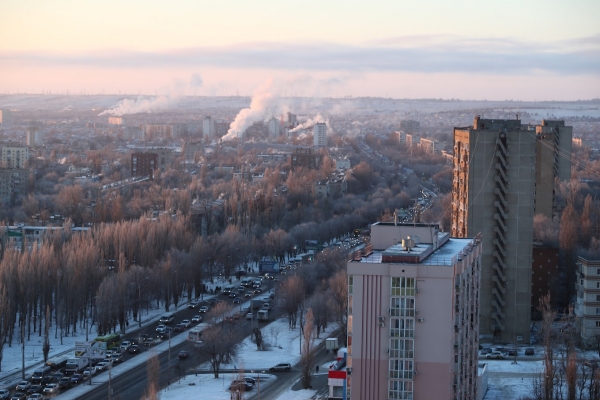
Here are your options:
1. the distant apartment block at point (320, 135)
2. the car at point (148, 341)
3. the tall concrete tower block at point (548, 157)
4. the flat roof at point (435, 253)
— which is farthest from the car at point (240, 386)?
the distant apartment block at point (320, 135)

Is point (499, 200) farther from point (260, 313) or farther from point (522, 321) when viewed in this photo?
point (260, 313)

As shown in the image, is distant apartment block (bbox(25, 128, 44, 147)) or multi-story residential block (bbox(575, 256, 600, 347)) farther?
distant apartment block (bbox(25, 128, 44, 147))

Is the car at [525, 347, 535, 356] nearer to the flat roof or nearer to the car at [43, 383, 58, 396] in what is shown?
the flat roof

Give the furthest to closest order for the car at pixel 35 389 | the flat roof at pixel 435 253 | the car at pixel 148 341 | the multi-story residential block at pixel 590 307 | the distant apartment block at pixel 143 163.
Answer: the distant apartment block at pixel 143 163 → the car at pixel 148 341 → the multi-story residential block at pixel 590 307 → the car at pixel 35 389 → the flat roof at pixel 435 253

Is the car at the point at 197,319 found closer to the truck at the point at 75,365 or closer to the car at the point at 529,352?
the truck at the point at 75,365

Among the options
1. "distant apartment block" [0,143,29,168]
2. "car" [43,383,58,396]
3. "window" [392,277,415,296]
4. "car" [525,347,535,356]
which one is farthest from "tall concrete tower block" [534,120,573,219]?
"distant apartment block" [0,143,29,168]

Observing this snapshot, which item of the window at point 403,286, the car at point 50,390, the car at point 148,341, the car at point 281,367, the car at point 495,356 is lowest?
the car at point 148,341
